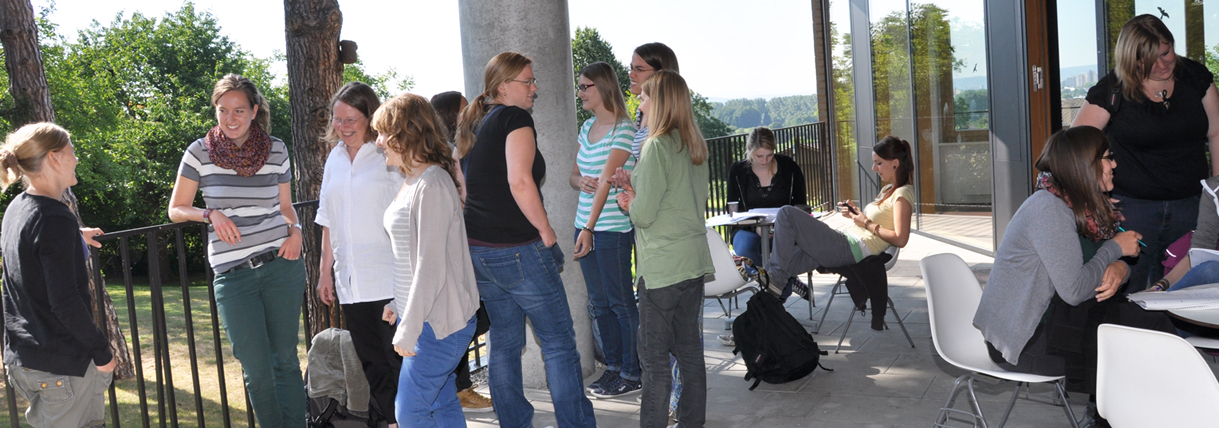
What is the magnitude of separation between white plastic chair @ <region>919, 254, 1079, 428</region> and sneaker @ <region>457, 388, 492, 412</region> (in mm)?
2071

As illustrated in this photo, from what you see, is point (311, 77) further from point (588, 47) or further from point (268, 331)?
point (588, 47)

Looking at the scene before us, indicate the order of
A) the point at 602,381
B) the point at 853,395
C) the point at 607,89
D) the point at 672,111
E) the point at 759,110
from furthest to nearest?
the point at 759,110 → the point at 602,381 → the point at 853,395 → the point at 607,89 → the point at 672,111

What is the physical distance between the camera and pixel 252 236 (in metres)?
3.33

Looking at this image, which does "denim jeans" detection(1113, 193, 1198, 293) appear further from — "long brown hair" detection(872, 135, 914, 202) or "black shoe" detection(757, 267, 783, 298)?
"black shoe" detection(757, 267, 783, 298)

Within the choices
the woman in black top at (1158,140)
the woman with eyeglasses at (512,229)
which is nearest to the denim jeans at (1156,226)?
the woman in black top at (1158,140)

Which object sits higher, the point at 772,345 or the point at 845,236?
the point at 845,236

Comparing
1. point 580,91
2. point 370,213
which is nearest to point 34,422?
point 370,213

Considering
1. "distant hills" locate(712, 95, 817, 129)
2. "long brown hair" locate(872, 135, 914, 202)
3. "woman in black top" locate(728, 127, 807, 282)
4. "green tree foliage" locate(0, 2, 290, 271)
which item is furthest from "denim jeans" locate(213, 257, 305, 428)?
"distant hills" locate(712, 95, 817, 129)

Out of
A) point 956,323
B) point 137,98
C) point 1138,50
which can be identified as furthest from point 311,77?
point 137,98

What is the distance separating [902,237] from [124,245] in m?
3.84

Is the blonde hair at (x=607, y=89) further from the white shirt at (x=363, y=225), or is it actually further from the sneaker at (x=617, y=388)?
the sneaker at (x=617, y=388)

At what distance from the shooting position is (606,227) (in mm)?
3975

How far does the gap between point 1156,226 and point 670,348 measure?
2219 mm

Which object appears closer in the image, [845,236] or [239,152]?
[239,152]
